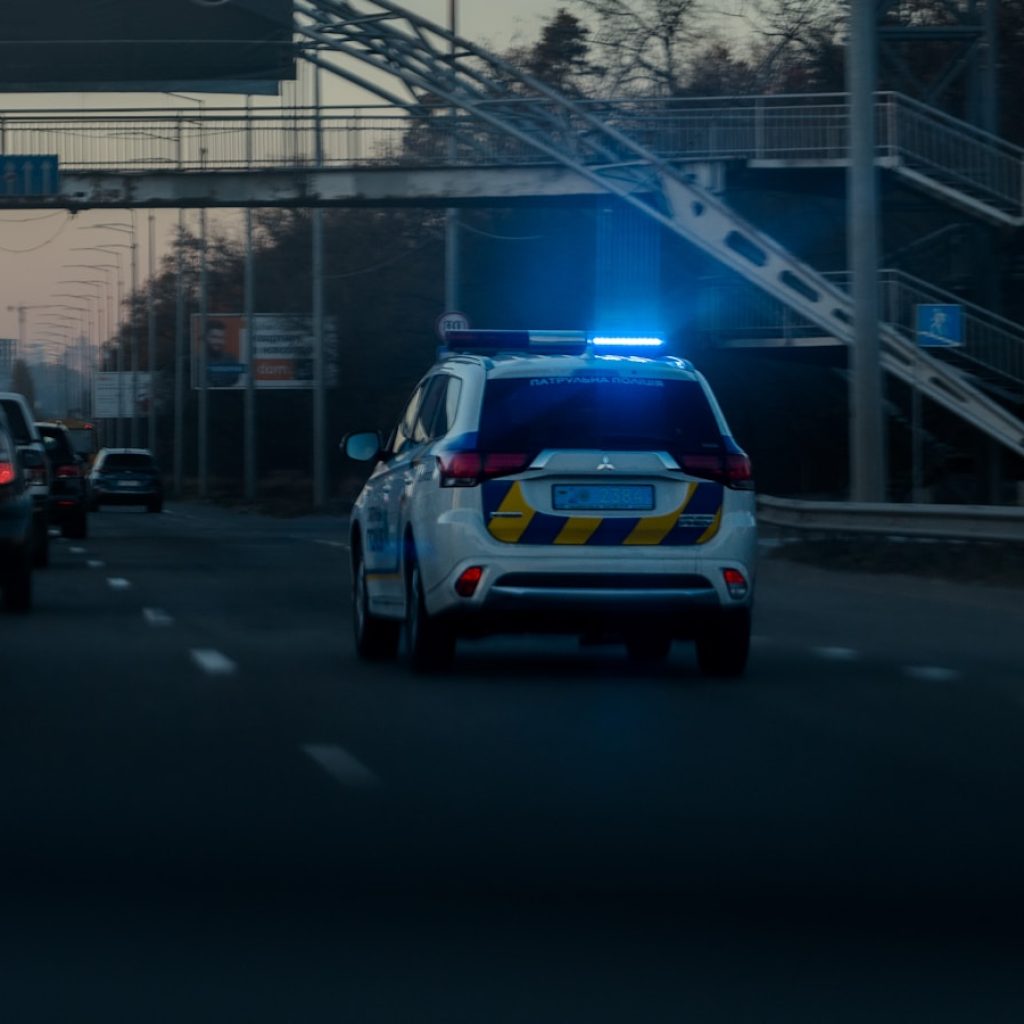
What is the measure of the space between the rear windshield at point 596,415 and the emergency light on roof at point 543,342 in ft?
2.39

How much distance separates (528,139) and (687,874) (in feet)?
109

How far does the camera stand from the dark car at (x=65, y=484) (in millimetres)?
34781

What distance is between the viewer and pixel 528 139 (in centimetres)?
3966

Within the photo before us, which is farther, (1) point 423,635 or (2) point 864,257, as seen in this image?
(2) point 864,257

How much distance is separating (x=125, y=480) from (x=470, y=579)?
4580cm

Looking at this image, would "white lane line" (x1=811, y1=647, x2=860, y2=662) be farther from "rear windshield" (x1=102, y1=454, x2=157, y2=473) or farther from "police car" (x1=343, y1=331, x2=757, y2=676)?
"rear windshield" (x1=102, y1=454, x2=157, y2=473)

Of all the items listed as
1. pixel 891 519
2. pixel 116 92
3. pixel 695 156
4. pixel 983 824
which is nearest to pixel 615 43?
pixel 116 92

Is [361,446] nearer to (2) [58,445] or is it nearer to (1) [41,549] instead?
(1) [41,549]

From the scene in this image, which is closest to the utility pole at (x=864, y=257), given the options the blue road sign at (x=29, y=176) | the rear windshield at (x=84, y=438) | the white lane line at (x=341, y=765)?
the white lane line at (x=341, y=765)

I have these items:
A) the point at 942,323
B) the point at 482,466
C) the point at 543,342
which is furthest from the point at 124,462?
the point at 482,466

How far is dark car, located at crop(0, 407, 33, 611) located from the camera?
1797 cm

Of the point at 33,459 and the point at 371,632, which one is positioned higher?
the point at 33,459

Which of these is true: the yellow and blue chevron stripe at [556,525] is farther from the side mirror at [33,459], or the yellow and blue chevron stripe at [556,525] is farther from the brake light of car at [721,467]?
the side mirror at [33,459]

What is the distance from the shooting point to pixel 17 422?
2811 centimetres
